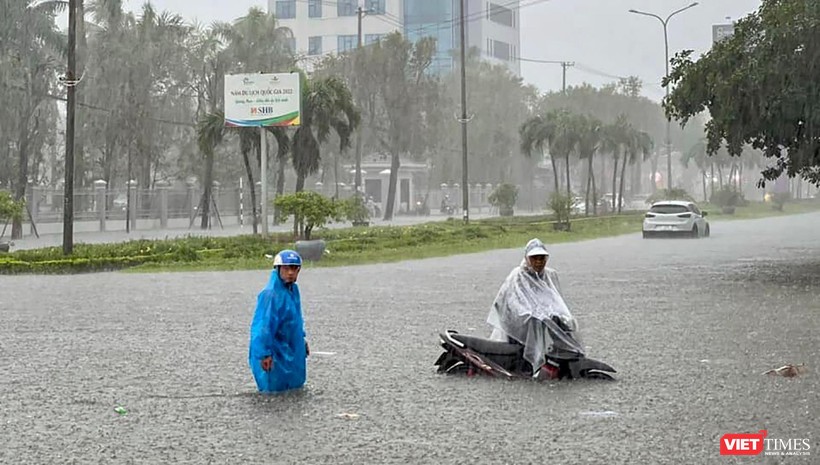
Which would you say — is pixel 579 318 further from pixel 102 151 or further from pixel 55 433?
pixel 102 151

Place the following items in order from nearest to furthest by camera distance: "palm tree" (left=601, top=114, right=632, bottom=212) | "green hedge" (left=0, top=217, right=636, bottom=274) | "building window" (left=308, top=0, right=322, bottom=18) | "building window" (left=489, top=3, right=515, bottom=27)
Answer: "green hedge" (left=0, top=217, right=636, bottom=274)
"palm tree" (left=601, top=114, right=632, bottom=212)
"building window" (left=308, top=0, right=322, bottom=18)
"building window" (left=489, top=3, right=515, bottom=27)

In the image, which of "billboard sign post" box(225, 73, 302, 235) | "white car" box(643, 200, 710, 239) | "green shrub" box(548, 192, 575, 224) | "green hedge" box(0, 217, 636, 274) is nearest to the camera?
"green hedge" box(0, 217, 636, 274)

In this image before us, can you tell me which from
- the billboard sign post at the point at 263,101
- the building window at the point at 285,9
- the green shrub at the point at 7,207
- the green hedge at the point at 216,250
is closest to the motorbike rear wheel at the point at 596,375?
the green hedge at the point at 216,250

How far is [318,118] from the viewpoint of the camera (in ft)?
131

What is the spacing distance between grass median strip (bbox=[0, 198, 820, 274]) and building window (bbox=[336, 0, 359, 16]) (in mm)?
61396

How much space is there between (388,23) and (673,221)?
64783 mm

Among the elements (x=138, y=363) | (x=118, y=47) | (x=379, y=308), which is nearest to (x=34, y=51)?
(x=118, y=47)

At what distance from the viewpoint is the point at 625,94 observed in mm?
104375

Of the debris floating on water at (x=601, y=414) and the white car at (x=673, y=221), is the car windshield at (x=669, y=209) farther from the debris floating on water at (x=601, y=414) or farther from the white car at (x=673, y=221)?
the debris floating on water at (x=601, y=414)

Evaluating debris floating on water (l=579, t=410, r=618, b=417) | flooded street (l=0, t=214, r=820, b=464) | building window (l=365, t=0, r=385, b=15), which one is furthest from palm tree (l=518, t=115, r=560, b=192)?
debris floating on water (l=579, t=410, r=618, b=417)

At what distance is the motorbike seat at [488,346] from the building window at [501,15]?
104m

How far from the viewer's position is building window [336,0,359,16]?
104 m

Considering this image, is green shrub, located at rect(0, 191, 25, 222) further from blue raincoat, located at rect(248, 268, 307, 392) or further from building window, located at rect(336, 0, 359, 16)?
building window, located at rect(336, 0, 359, 16)

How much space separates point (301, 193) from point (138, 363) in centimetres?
2099
